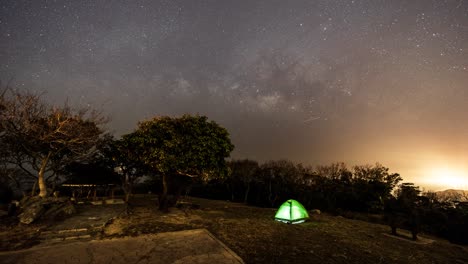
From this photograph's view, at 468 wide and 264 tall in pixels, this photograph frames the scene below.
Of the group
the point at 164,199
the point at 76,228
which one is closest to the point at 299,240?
the point at 164,199

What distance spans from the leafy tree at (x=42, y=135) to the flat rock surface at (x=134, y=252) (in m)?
7.71

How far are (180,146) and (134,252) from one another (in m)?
7.22

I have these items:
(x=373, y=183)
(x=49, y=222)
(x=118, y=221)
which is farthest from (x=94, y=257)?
(x=373, y=183)

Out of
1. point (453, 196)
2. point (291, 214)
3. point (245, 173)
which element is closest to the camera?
point (291, 214)

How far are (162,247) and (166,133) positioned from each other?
7.54 m

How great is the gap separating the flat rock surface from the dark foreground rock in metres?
4.47

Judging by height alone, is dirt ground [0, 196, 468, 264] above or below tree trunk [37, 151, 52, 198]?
below

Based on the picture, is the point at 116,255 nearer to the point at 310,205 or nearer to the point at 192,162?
the point at 192,162

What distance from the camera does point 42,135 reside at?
552 inches

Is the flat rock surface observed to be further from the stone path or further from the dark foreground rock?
the dark foreground rock

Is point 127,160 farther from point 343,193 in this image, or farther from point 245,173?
point 343,193

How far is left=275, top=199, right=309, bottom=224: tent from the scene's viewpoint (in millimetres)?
14398

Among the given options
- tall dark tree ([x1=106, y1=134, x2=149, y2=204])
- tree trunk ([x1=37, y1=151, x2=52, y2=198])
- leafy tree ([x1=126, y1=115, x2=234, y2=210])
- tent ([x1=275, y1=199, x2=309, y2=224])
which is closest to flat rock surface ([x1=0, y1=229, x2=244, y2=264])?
leafy tree ([x1=126, y1=115, x2=234, y2=210])

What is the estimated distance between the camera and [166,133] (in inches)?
591
